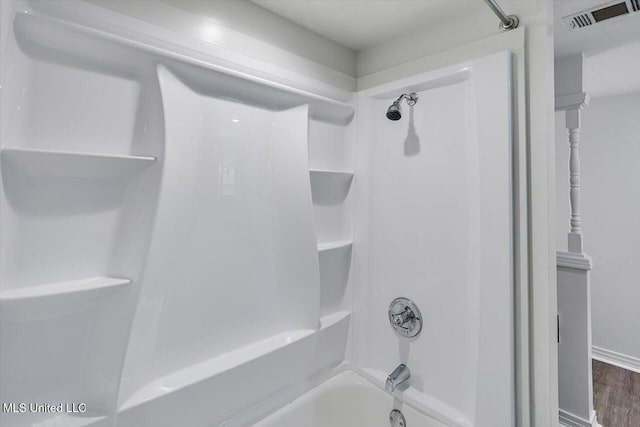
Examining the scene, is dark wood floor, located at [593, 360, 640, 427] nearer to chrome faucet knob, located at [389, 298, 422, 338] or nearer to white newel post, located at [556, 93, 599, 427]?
white newel post, located at [556, 93, 599, 427]

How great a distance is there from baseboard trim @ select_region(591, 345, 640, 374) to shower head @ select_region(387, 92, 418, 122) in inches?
141

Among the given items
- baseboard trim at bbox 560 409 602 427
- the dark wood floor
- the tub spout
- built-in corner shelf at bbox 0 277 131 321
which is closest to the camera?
built-in corner shelf at bbox 0 277 131 321

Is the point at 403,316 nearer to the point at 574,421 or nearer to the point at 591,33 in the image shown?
the point at 574,421

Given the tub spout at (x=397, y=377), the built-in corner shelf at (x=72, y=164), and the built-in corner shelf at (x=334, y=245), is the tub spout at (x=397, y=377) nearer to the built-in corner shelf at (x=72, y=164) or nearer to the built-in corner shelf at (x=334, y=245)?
the built-in corner shelf at (x=334, y=245)

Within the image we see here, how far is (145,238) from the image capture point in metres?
1.09

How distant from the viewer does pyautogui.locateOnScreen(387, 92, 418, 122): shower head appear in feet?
5.02

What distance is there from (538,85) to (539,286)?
839 millimetres

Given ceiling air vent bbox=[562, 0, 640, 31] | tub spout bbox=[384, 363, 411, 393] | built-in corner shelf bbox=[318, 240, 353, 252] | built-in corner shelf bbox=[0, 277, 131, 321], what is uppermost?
ceiling air vent bbox=[562, 0, 640, 31]

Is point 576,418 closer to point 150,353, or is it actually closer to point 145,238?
point 150,353

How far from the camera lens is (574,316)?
7.16 ft

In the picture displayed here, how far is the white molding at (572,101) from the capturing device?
7.17 ft

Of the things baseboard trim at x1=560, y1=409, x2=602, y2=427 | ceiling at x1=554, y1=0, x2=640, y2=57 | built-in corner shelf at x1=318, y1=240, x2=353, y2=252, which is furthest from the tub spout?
ceiling at x1=554, y1=0, x2=640, y2=57

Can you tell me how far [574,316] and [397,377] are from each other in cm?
159

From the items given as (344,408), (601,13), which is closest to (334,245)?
(344,408)
